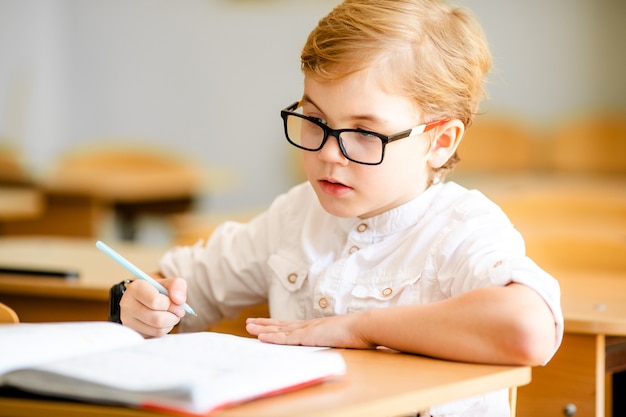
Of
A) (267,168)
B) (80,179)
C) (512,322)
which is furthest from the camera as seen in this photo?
(267,168)

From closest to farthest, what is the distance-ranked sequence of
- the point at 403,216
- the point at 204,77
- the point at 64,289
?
the point at 403,216 < the point at 64,289 < the point at 204,77

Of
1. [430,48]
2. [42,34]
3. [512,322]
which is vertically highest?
[42,34]

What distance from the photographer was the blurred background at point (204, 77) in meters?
6.27

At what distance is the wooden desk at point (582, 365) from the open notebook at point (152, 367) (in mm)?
678

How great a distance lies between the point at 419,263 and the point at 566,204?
6.85ft

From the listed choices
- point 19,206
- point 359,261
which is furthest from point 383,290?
point 19,206

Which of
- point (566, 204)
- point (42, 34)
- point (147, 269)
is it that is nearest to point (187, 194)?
point (42, 34)

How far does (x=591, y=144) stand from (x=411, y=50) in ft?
16.2

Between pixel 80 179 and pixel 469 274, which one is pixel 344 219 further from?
pixel 80 179

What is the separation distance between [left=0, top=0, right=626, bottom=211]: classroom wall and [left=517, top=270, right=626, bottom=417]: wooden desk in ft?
14.7

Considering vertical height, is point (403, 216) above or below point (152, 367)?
→ above

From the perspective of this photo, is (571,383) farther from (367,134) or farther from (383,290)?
(367,134)

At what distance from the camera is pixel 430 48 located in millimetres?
1619

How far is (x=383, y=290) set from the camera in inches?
65.1
